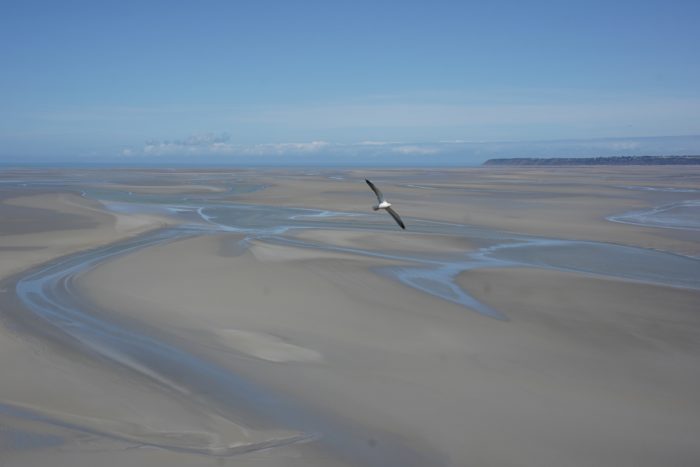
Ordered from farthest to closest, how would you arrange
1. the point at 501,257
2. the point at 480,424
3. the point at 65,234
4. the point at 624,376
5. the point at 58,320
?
the point at 65,234
the point at 501,257
the point at 58,320
the point at 624,376
the point at 480,424

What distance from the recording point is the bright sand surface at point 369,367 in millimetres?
7098

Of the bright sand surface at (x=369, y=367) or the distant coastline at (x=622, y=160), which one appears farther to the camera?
the distant coastline at (x=622, y=160)

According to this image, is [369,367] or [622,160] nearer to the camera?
[369,367]

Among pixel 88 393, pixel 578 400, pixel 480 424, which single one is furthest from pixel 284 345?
pixel 578 400

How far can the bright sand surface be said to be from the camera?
7.10 metres

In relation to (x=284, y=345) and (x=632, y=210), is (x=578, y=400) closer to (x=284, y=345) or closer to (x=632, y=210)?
(x=284, y=345)

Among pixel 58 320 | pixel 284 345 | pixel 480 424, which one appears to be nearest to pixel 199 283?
pixel 58 320

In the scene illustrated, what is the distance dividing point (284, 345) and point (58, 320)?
439 cm

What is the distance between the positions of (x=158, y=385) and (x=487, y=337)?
5.44m

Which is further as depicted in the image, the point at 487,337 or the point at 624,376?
the point at 487,337

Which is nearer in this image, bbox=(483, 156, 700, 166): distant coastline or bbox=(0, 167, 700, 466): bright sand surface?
bbox=(0, 167, 700, 466): bright sand surface

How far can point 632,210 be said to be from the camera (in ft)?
104

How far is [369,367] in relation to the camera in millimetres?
9500

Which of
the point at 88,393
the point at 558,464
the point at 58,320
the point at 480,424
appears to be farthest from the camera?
the point at 58,320
